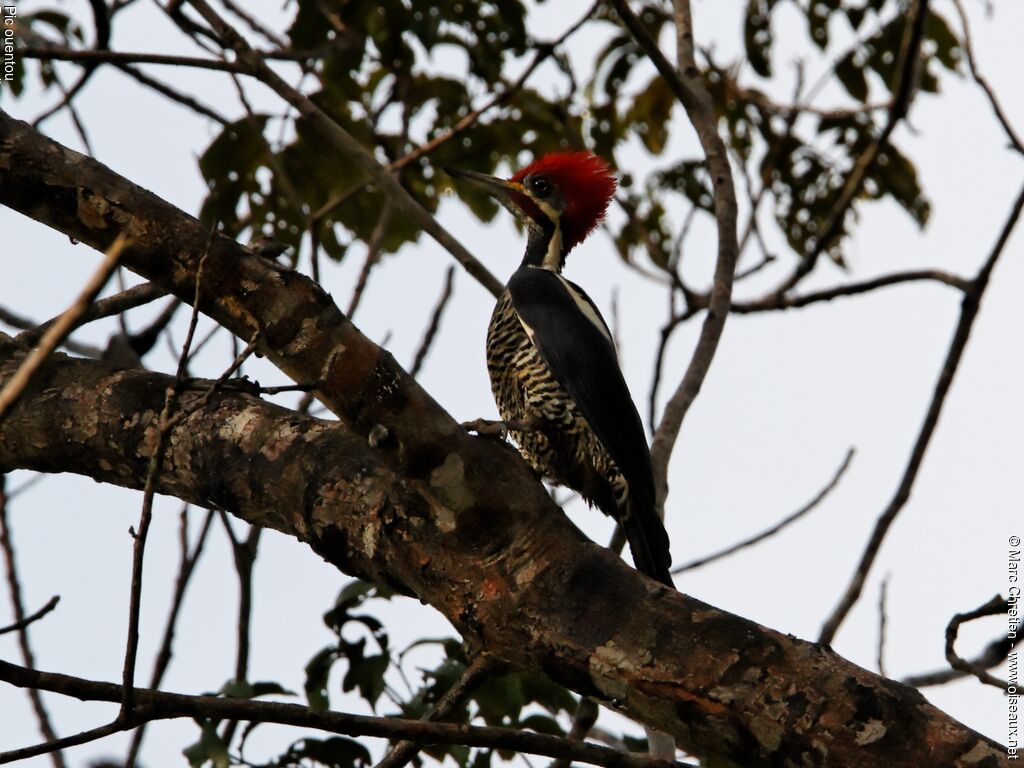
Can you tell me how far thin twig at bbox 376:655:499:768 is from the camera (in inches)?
88.1

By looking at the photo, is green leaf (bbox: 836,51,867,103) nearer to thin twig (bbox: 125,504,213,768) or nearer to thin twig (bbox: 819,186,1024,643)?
thin twig (bbox: 819,186,1024,643)

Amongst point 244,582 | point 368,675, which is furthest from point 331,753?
point 244,582

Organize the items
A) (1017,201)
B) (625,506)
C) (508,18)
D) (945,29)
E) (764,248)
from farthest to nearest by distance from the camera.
A: (945,29), (764,248), (508,18), (625,506), (1017,201)

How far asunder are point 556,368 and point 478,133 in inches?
41.0

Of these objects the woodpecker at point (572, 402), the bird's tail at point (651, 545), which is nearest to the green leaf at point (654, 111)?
the woodpecker at point (572, 402)

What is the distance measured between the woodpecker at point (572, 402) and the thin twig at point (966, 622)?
1.32m

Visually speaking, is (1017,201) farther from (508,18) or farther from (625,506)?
(508,18)

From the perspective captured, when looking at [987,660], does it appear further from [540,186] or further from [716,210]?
[540,186]

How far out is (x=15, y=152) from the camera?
7.30 feet

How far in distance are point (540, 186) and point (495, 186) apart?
190 mm

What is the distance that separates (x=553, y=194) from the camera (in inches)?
191

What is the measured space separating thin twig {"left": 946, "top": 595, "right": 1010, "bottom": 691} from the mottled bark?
18 cm

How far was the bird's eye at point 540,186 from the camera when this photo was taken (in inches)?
191

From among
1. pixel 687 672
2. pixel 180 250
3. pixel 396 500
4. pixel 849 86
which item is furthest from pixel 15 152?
pixel 849 86
